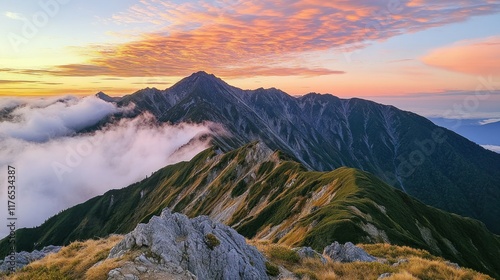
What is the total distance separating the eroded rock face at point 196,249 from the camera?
20.5 m

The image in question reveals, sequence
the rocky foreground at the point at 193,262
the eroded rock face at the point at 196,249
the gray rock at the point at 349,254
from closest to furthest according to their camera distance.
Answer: the rocky foreground at the point at 193,262 < the eroded rock face at the point at 196,249 < the gray rock at the point at 349,254

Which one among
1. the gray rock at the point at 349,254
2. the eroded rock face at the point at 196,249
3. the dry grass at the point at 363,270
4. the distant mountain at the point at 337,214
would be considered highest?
the eroded rock face at the point at 196,249

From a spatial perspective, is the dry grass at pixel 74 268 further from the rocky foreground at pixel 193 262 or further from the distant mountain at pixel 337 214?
the distant mountain at pixel 337 214

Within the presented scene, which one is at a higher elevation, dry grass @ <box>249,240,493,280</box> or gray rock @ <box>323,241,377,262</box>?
dry grass @ <box>249,240,493,280</box>

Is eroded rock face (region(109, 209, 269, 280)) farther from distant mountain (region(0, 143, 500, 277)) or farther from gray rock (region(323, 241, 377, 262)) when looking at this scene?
distant mountain (region(0, 143, 500, 277))

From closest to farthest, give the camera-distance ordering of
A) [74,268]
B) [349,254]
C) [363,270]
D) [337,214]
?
1. [74,268]
2. [363,270]
3. [349,254]
4. [337,214]

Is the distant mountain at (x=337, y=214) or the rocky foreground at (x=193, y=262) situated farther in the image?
the distant mountain at (x=337, y=214)

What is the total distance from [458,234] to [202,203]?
417 feet

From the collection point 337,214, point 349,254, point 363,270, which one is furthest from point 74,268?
point 337,214

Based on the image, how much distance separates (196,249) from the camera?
2223 centimetres

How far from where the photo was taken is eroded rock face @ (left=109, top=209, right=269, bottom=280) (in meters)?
20.5

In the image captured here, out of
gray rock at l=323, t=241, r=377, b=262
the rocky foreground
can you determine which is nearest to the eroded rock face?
A: the rocky foreground

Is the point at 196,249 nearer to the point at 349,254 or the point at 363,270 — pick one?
the point at 363,270

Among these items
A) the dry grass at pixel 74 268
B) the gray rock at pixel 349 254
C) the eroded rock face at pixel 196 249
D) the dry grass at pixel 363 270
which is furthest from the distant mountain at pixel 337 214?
the dry grass at pixel 74 268
